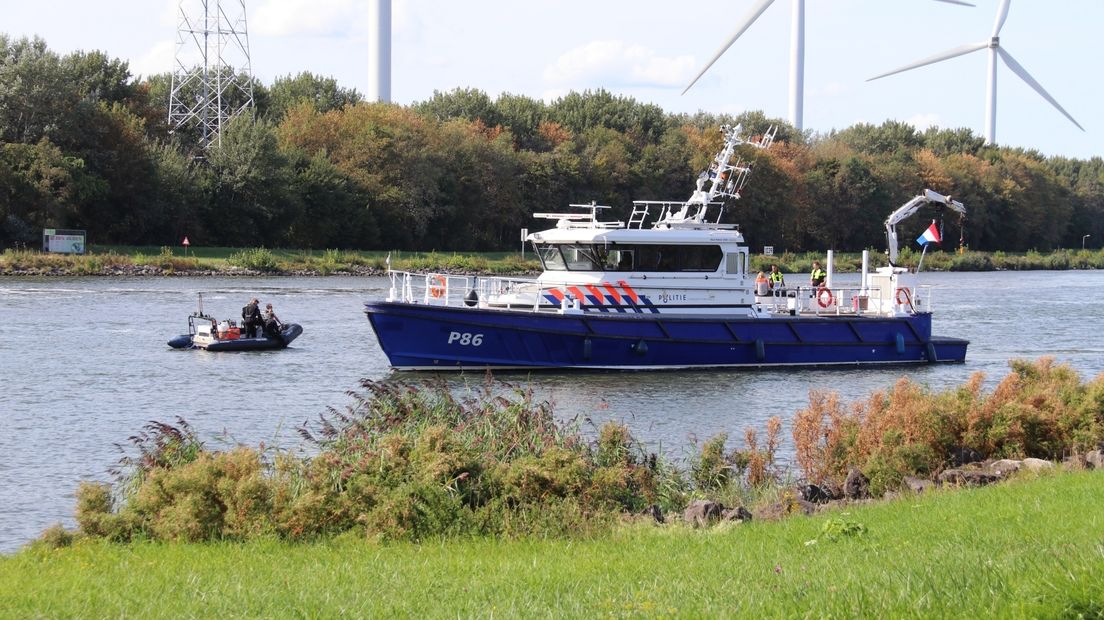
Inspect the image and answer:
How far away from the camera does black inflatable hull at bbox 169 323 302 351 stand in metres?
34.8

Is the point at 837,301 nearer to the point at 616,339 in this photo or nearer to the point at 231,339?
the point at 616,339

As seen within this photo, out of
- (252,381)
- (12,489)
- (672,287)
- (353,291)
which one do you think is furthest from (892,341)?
(353,291)

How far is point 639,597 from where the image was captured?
331 inches

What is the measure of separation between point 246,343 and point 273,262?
36765 millimetres

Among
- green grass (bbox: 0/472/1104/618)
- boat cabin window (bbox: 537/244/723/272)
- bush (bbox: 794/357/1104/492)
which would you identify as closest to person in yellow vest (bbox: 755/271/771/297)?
boat cabin window (bbox: 537/244/723/272)

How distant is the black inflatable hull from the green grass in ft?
77.0

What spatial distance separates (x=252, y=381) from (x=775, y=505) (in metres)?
17.7

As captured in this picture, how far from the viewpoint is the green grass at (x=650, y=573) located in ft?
26.0

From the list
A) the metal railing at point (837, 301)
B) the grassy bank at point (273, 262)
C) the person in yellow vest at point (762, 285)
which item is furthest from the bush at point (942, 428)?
the grassy bank at point (273, 262)

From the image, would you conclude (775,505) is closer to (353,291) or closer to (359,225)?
(353,291)

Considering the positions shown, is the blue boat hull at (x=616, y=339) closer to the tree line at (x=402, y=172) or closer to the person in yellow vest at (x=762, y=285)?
the person in yellow vest at (x=762, y=285)

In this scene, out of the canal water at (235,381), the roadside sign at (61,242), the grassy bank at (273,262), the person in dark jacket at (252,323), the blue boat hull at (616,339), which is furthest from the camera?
the roadside sign at (61,242)

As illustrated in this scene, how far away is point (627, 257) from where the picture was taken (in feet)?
98.6

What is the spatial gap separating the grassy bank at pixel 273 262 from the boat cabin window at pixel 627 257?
40.4 meters
